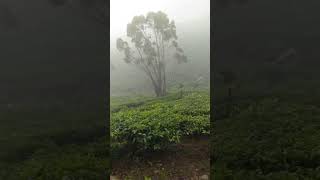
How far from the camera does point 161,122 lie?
24.7 ft

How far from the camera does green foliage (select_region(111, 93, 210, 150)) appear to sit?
7.24 metres

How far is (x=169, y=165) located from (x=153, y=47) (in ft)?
→ 10.2

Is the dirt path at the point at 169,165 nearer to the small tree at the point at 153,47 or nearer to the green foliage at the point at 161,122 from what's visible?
the green foliage at the point at 161,122

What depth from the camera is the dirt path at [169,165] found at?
7.12 m

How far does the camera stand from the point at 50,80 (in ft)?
38.3

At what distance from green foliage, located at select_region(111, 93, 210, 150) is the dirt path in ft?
0.67

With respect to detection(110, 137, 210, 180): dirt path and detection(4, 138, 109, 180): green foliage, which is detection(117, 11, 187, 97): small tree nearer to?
detection(110, 137, 210, 180): dirt path

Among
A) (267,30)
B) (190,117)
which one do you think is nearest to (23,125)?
(190,117)

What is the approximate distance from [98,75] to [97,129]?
6.44ft

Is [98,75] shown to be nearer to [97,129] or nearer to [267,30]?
[97,129]

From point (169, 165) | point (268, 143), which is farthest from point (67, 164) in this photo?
point (268, 143)

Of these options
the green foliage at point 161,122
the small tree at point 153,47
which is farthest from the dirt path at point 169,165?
the small tree at point 153,47

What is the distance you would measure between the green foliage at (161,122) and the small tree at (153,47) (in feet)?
1.95

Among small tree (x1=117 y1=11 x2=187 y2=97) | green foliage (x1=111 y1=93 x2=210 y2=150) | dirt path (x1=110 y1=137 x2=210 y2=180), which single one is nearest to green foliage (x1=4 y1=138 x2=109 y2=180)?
dirt path (x1=110 y1=137 x2=210 y2=180)
